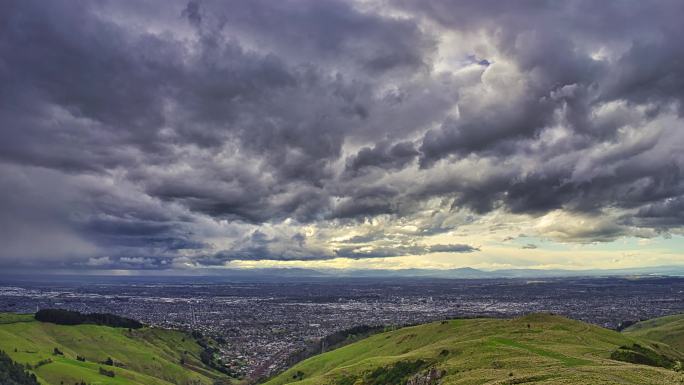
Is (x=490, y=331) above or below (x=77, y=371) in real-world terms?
above

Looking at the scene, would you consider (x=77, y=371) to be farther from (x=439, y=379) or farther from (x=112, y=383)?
(x=439, y=379)

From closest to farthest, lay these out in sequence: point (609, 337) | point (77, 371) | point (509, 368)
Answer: point (509, 368) → point (609, 337) → point (77, 371)

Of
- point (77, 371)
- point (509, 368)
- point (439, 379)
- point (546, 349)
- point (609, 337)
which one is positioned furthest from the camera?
point (77, 371)

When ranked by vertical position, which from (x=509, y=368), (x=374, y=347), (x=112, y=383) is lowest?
(x=112, y=383)

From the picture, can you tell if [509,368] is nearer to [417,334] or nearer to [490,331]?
[490,331]

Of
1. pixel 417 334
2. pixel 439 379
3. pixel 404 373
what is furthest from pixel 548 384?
pixel 417 334

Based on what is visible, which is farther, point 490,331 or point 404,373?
Answer: point 490,331

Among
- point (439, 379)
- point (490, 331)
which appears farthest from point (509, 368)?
point (490, 331)
